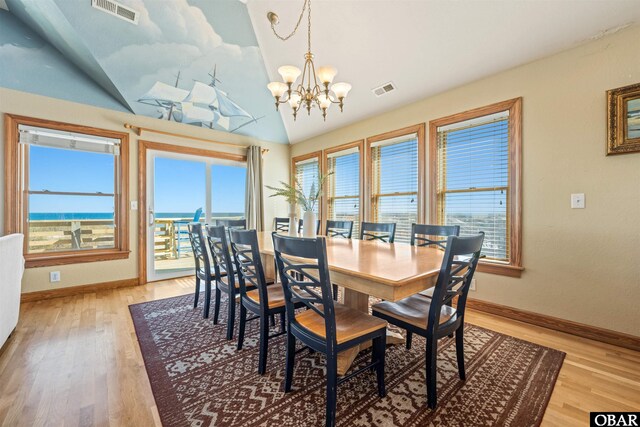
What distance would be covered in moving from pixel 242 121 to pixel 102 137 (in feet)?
6.42

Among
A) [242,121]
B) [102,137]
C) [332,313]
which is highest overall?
[242,121]

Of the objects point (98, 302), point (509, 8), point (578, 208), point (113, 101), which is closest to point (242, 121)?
point (113, 101)

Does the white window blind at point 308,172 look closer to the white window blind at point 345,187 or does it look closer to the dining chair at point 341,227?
the white window blind at point 345,187

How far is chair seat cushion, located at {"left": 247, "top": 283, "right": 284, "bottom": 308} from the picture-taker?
1.89 meters

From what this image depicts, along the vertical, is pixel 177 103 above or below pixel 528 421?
above

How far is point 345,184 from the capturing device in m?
4.66

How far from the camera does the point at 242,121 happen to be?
4.63 m

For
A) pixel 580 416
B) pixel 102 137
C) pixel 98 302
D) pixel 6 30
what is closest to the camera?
pixel 580 416

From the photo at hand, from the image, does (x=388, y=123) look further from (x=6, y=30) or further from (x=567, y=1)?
(x=6, y=30)

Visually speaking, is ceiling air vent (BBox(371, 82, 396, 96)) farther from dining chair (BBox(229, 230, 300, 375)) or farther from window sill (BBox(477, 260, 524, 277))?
dining chair (BBox(229, 230, 300, 375))

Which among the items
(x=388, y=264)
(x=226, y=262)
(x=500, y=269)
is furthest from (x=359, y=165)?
(x=388, y=264)

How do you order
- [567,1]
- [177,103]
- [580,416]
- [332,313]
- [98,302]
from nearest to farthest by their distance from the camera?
[332,313] → [580,416] → [567,1] → [98,302] → [177,103]

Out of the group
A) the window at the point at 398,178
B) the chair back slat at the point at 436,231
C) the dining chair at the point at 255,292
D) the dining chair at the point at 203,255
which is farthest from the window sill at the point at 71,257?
the chair back slat at the point at 436,231

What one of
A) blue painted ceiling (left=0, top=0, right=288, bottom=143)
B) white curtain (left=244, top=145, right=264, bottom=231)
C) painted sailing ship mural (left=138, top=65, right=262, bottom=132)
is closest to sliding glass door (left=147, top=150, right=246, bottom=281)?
white curtain (left=244, top=145, right=264, bottom=231)
